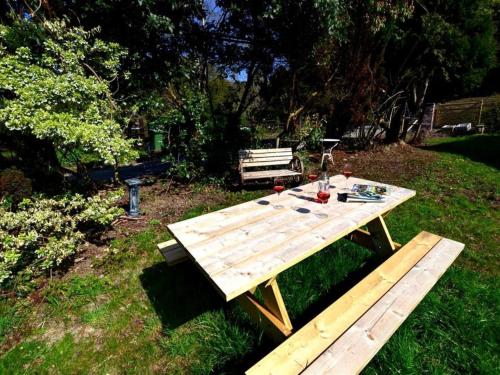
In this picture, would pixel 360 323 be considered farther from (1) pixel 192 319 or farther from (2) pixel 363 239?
(2) pixel 363 239

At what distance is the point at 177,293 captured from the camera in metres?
2.69

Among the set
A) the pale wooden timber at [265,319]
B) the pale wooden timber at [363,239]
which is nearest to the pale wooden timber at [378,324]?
the pale wooden timber at [265,319]

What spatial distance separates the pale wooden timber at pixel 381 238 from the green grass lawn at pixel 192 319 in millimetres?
142

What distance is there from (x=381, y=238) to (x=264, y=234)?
1731 mm

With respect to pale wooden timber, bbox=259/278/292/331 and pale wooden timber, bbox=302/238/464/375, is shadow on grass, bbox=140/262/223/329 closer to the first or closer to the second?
pale wooden timber, bbox=259/278/292/331

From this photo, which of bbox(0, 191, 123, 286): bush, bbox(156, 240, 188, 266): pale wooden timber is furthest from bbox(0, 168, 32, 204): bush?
bbox(156, 240, 188, 266): pale wooden timber

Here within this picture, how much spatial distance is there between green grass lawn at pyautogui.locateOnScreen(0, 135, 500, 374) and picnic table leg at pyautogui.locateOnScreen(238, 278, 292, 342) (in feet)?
0.55

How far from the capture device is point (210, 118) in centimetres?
589

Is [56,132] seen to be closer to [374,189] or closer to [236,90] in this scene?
[374,189]

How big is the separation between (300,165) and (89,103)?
3889 mm

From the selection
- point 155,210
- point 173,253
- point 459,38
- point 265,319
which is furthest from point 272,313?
point 459,38

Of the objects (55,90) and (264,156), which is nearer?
(55,90)

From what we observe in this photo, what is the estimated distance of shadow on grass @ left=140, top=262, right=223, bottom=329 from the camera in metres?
2.45

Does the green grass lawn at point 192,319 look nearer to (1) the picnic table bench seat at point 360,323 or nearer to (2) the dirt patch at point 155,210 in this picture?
(2) the dirt patch at point 155,210
